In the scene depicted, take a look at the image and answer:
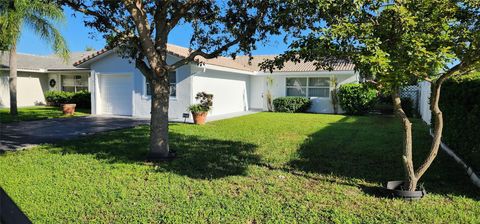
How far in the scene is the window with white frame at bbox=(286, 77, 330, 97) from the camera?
72.1ft

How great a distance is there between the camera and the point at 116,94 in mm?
18250

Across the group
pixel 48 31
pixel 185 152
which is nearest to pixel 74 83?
pixel 48 31

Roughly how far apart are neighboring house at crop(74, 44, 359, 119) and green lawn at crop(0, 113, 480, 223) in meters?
6.23

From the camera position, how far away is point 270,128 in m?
13.2

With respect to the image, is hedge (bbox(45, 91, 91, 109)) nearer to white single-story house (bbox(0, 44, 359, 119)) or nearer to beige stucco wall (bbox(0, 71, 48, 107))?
white single-story house (bbox(0, 44, 359, 119))

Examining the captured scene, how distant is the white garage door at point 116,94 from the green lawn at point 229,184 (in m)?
8.50

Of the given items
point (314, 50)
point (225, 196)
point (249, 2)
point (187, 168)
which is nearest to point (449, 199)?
point (314, 50)

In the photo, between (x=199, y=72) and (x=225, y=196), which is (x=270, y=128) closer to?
(x=199, y=72)

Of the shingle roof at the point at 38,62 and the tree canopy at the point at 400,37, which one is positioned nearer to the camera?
the tree canopy at the point at 400,37

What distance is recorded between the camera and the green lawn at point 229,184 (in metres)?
4.39

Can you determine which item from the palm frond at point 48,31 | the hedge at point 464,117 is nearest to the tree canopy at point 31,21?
the palm frond at point 48,31

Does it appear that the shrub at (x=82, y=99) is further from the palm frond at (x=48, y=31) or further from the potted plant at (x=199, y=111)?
the potted plant at (x=199, y=111)

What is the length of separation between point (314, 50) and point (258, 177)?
276 centimetres

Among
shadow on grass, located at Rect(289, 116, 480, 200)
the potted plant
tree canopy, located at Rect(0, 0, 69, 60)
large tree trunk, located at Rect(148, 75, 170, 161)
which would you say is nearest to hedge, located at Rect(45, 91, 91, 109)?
tree canopy, located at Rect(0, 0, 69, 60)
